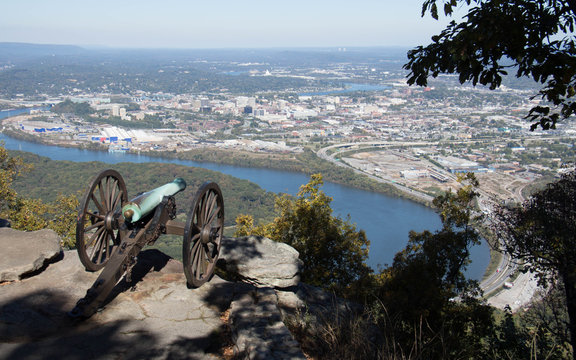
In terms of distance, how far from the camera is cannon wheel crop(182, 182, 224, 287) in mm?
3238

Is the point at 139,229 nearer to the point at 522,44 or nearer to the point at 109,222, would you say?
the point at 109,222

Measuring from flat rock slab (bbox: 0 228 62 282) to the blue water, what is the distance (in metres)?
15.0

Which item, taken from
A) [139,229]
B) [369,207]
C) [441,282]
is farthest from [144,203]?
[369,207]

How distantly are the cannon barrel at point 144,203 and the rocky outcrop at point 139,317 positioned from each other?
55 cm

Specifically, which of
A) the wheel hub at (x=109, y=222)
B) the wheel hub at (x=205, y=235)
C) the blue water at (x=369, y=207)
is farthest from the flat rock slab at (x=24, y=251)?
the blue water at (x=369, y=207)

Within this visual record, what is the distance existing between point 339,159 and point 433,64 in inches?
1464

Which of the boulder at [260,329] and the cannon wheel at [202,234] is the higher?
the cannon wheel at [202,234]

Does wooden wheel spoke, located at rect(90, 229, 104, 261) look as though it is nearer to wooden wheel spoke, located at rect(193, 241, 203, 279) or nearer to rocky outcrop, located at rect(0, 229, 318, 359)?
rocky outcrop, located at rect(0, 229, 318, 359)

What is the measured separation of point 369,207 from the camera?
27234mm

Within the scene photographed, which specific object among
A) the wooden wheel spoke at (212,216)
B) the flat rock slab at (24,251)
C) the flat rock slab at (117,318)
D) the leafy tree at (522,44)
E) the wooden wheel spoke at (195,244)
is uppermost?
the leafy tree at (522,44)

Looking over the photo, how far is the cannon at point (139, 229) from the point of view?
3184 mm

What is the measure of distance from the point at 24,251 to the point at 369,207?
79.8ft

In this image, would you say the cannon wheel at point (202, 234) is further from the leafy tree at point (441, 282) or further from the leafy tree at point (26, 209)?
the leafy tree at point (26, 209)

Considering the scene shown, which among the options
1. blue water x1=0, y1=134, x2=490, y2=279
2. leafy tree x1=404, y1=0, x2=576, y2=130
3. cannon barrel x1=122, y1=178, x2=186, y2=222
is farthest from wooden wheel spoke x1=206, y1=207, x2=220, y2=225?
blue water x1=0, y1=134, x2=490, y2=279
